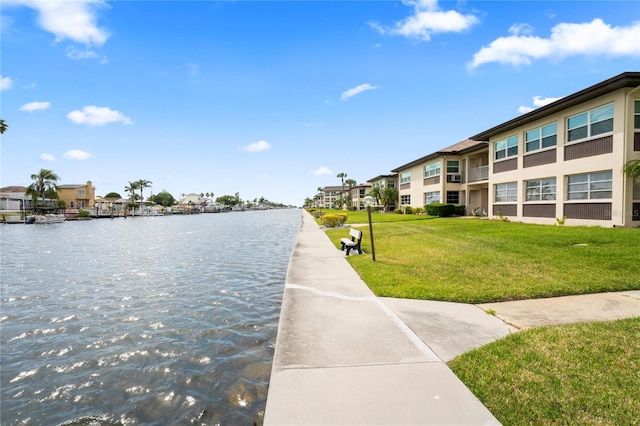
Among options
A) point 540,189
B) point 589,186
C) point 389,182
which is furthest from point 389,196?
point 589,186

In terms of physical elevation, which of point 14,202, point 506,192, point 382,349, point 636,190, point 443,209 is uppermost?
point 14,202

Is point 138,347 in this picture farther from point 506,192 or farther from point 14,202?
point 14,202

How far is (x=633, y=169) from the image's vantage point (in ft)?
46.1

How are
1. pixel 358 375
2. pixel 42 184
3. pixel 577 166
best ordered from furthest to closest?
1. pixel 42 184
2. pixel 577 166
3. pixel 358 375

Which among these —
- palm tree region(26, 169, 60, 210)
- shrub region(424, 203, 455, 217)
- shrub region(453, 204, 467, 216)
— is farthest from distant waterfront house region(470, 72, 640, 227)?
palm tree region(26, 169, 60, 210)

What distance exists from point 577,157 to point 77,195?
114 m

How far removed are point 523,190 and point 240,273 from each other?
65.1ft

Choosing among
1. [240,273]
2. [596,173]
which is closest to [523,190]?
[596,173]

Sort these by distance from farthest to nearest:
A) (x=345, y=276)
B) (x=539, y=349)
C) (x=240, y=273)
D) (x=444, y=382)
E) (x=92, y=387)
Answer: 1. (x=240, y=273)
2. (x=345, y=276)
3. (x=92, y=387)
4. (x=539, y=349)
5. (x=444, y=382)

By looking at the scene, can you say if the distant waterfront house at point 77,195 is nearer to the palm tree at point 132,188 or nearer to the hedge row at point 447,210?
the palm tree at point 132,188

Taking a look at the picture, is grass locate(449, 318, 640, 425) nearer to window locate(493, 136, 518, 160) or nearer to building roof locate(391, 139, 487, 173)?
window locate(493, 136, 518, 160)

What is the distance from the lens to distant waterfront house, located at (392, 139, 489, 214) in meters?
32.3

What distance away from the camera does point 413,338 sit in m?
5.12

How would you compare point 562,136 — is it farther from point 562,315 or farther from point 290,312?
point 290,312
